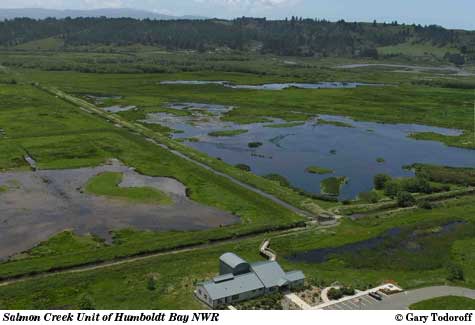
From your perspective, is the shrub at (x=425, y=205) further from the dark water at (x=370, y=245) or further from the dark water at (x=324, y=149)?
the dark water at (x=324, y=149)

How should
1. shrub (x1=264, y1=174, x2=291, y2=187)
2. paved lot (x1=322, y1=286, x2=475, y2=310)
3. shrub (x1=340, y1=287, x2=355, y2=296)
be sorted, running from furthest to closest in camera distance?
shrub (x1=264, y1=174, x2=291, y2=187) < shrub (x1=340, y1=287, x2=355, y2=296) < paved lot (x1=322, y1=286, x2=475, y2=310)

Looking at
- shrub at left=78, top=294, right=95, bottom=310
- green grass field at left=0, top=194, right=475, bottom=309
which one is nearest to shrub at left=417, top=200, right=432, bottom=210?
green grass field at left=0, top=194, right=475, bottom=309

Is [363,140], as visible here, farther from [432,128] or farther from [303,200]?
[303,200]

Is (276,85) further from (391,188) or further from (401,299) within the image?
(401,299)

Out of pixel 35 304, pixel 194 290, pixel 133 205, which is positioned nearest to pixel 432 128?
pixel 133 205

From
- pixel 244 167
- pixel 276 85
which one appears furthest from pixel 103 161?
pixel 276 85

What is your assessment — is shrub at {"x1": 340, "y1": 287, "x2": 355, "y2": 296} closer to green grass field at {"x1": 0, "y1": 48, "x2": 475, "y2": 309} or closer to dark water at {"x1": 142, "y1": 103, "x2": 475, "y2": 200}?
green grass field at {"x1": 0, "y1": 48, "x2": 475, "y2": 309}

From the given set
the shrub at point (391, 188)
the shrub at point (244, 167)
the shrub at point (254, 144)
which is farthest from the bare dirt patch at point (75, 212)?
the shrub at point (254, 144)
